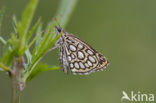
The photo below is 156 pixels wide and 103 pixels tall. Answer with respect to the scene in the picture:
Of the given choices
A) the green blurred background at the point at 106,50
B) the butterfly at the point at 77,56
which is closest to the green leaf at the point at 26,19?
the butterfly at the point at 77,56

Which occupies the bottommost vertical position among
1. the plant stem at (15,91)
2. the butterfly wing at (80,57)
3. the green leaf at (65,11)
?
the plant stem at (15,91)

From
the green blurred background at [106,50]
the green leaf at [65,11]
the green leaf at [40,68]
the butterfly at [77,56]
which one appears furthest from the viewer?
the green blurred background at [106,50]

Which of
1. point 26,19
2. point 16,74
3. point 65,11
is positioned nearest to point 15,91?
point 16,74

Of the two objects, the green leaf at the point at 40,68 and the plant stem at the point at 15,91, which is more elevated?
the green leaf at the point at 40,68

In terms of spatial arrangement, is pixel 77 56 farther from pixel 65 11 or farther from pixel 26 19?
pixel 26 19

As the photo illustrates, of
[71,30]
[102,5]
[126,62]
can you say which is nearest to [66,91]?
[71,30]

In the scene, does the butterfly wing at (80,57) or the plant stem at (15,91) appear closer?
the plant stem at (15,91)

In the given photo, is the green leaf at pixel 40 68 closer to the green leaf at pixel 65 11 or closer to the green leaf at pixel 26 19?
the green leaf at pixel 26 19
